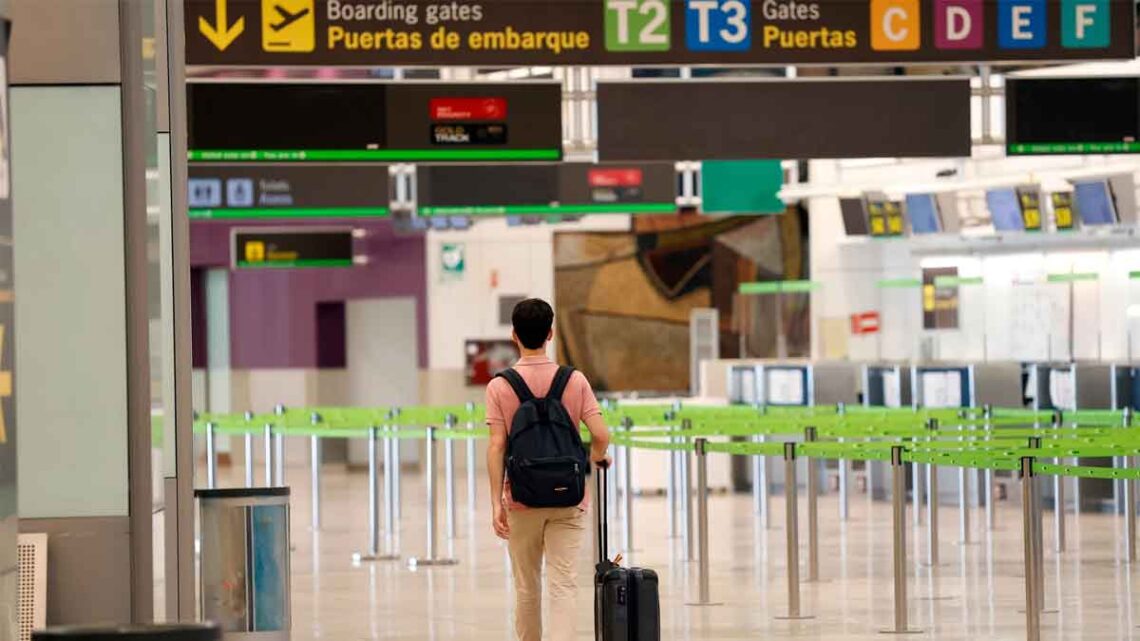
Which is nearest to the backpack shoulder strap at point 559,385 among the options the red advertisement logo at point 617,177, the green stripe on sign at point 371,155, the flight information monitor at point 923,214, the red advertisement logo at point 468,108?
the green stripe on sign at point 371,155

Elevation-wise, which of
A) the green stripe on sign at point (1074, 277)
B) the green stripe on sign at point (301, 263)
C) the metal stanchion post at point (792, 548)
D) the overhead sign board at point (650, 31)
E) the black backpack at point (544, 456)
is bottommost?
the metal stanchion post at point (792, 548)

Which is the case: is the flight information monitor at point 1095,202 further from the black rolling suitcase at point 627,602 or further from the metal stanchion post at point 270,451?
the black rolling suitcase at point 627,602

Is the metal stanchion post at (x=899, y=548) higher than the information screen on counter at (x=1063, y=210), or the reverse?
the information screen on counter at (x=1063, y=210)

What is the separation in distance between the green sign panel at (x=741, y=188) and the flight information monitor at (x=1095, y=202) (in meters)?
3.49

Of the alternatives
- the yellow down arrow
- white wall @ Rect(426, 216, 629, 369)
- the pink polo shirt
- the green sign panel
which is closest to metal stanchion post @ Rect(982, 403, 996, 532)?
the green sign panel

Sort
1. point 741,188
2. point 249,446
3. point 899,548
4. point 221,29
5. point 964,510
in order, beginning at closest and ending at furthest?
point 899,548, point 221,29, point 964,510, point 249,446, point 741,188

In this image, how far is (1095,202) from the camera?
74.2 feet

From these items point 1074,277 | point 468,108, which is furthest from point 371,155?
point 1074,277

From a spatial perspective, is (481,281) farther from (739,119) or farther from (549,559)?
(549,559)

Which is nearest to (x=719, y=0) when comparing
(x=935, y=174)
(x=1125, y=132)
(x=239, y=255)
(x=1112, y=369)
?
(x=1125, y=132)

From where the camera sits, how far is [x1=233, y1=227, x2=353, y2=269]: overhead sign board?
29625 millimetres

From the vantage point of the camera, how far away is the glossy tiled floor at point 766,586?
11977 millimetres

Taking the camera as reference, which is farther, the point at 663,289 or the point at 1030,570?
the point at 663,289

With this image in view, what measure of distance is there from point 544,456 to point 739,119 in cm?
690
